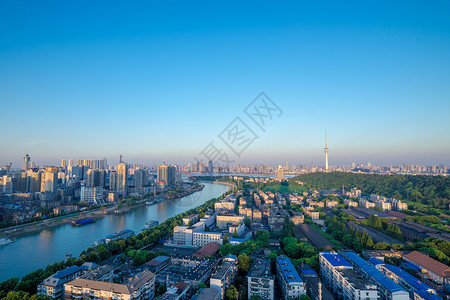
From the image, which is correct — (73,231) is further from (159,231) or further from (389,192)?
(389,192)

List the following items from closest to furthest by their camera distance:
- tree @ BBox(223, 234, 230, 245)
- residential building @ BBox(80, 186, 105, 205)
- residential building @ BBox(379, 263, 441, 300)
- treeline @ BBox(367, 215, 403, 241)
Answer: residential building @ BBox(379, 263, 441, 300) < tree @ BBox(223, 234, 230, 245) < treeline @ BBox(367, 215, 403, 241) < residential building @ BBox(80, 186, 105, 205)

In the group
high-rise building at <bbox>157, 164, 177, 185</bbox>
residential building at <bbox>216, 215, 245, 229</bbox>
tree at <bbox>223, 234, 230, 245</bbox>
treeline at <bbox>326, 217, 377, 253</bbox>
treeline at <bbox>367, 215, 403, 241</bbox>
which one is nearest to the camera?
treeline at <bbox>326, 217, 377, 253</bbox>

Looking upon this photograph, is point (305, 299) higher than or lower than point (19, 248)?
higher

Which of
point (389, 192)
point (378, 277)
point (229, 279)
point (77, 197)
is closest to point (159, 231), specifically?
point (229, 279)

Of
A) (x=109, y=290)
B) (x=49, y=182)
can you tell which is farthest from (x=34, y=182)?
(x=109, y=290)

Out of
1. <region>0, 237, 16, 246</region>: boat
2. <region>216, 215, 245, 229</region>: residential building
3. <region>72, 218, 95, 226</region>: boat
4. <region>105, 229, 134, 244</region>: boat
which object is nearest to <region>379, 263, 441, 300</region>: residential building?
<region>216, 215, 245, 229</region>: residential building

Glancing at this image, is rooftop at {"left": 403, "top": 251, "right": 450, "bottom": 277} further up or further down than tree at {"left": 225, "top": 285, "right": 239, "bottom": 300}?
further up

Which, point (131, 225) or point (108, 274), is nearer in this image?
point (108, 274)

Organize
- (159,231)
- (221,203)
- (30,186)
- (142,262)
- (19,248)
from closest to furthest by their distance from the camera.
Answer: (142,262) < (19,248) < (159,231) < (221,203) < (30,186)

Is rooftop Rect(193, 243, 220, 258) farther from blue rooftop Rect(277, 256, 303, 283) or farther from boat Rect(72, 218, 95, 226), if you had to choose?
boat Rect(72, 218, 95, 226)
